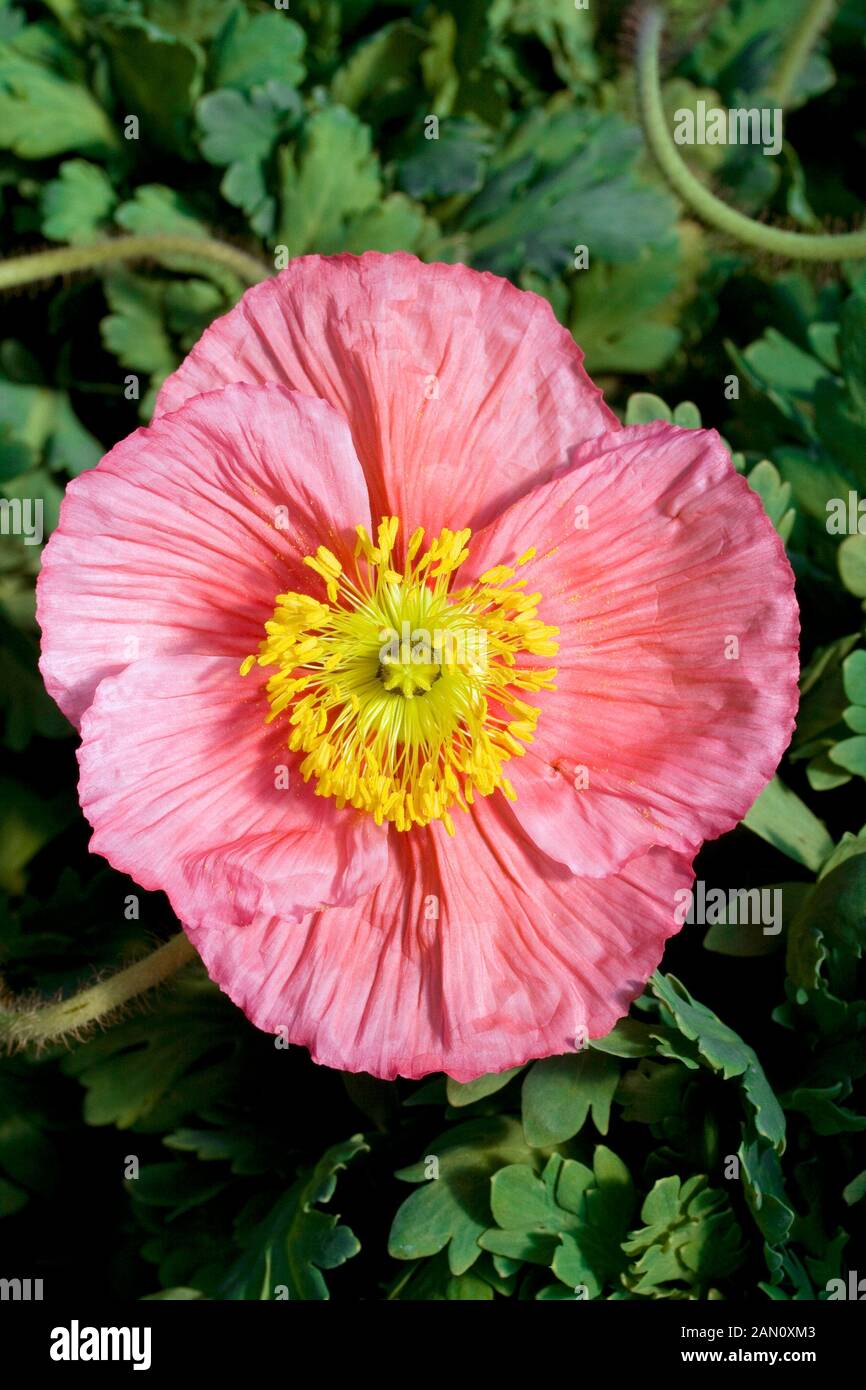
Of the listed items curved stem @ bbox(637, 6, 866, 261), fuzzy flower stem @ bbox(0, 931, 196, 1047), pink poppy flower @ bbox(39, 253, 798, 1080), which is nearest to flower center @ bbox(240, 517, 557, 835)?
pink poppy flower @ bbox(39, 253, 798, 1080)

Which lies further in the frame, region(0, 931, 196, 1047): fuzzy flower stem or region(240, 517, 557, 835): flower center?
region(0, 931, 196, 1047): fuzzy flower stem

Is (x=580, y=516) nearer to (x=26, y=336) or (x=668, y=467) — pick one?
(x=668, y=467)

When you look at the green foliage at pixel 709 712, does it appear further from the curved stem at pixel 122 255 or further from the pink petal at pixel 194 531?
the pink petal at pixel 194 531

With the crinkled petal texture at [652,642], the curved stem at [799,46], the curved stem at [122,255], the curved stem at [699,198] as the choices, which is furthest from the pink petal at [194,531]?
the curved stem at [799,46]

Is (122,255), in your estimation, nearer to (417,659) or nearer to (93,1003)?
(417,659)

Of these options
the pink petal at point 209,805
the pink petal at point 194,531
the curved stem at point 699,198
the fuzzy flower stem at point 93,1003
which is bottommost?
the fuzzy flower stem at point 93,1003

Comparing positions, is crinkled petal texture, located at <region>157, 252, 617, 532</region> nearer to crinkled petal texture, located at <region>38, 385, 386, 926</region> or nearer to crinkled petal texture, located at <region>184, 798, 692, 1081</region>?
crinkled petal texture, located at <region>38, 385, 386, 926</region>

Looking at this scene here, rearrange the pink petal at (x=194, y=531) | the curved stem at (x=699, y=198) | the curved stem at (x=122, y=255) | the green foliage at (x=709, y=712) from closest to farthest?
1. the pink petal at (x=194, y=531)
2. the green foliage at (x=709, y=712)
3. the curved stem at (x=122, y=255)
4. the curved stem at (x=699, y=198)
